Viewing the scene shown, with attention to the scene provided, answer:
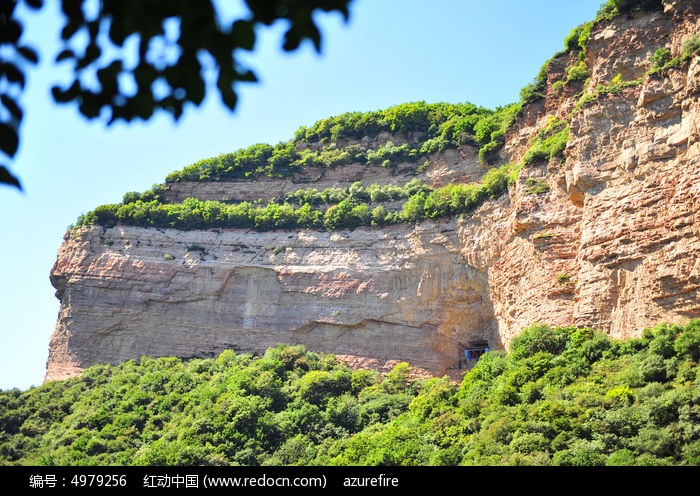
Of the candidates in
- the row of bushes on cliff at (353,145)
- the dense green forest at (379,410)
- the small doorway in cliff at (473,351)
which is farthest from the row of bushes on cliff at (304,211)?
the dense green forest at (379,410)

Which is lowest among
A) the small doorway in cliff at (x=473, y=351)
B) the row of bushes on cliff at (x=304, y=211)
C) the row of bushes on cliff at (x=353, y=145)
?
the small doorway in cliff at (x=473, y=351)

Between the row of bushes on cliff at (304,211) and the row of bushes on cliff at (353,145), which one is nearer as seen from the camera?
the row of bushes on cliff at (304,211)

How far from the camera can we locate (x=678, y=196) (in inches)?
1101

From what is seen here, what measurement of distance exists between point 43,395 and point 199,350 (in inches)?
335

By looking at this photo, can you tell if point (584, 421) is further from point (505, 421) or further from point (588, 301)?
point (588, 301)

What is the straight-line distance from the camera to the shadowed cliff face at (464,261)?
2894 centimetres

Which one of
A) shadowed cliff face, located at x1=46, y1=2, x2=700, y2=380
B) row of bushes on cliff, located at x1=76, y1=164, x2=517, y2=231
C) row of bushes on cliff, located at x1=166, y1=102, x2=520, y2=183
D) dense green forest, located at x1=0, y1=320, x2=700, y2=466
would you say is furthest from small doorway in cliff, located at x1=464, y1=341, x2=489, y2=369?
row of bushes on cliff, located at x1=166, y1=102, x2=520, y2=183

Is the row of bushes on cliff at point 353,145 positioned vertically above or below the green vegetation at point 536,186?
above

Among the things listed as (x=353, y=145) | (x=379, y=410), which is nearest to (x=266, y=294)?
(x=353, y=145)

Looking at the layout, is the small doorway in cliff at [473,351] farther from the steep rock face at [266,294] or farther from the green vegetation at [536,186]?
the green vegetation at [536,186]

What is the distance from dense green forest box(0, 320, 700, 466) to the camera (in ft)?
77.2

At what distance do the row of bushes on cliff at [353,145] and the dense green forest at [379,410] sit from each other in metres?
13.6

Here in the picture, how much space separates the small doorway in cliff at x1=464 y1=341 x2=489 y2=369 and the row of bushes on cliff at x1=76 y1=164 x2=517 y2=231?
6908mm

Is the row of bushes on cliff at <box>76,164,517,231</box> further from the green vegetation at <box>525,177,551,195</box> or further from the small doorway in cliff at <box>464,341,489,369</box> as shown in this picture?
the small doorway in cliff at <box>464,341,489,369</box>
